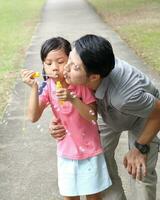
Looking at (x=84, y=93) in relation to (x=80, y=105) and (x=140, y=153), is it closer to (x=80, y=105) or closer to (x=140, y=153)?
(x=80, y=105)

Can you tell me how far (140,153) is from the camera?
8.90ft

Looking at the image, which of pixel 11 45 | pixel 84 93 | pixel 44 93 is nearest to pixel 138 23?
pixel 11 45

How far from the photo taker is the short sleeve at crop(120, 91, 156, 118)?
Answer: 95.8 inches

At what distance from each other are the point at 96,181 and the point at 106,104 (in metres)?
0.50

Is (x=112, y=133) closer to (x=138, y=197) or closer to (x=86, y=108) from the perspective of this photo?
(x=86, y=108)

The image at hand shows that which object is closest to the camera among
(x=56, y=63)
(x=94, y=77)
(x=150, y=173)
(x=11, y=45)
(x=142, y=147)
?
(x=94, y=77)

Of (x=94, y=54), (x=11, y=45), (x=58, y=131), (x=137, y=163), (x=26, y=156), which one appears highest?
(x=94, y=54)

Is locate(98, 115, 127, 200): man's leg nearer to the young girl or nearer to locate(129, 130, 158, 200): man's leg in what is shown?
locate(129, 130, 158, 200): man's leg

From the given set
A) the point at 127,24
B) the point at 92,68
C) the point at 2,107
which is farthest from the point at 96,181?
the point at 127,24

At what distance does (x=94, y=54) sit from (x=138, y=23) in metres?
13.4

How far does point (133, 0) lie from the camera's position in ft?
78.4

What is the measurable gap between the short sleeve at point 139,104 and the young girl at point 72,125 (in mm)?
214

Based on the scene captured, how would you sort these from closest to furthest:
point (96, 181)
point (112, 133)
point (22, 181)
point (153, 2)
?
point (96, 181) < point (112, 133) < point (22, 181) < point (153, 2)

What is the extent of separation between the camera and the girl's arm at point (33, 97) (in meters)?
2.51
